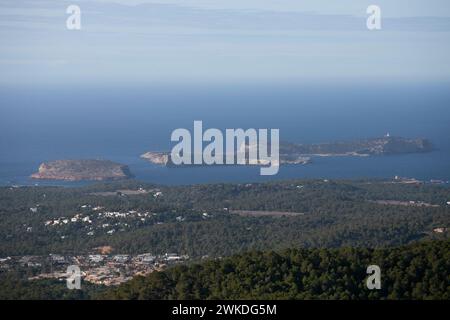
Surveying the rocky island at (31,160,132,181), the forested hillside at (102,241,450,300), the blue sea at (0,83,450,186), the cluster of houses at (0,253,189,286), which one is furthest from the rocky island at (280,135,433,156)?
the forested hillside at (102,241,450,300)

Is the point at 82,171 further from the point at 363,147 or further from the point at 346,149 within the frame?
the point at 363,147

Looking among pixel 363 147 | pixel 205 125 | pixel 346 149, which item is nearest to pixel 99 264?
pixel 346 149

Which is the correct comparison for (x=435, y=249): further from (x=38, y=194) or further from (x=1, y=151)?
(x=1, y=151)

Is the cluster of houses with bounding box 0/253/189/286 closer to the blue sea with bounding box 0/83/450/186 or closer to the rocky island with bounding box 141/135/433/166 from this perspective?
the blue sea with bounding box 0/83/450/186

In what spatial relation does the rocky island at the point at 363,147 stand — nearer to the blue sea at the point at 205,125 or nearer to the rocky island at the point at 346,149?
the rocky island at the point at 346,149

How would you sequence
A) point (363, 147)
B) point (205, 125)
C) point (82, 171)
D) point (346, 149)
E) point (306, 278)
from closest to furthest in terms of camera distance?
point (306, 278) → point (82, 171) → point (346, 149) → point (363, 147) → point (205, 125)
